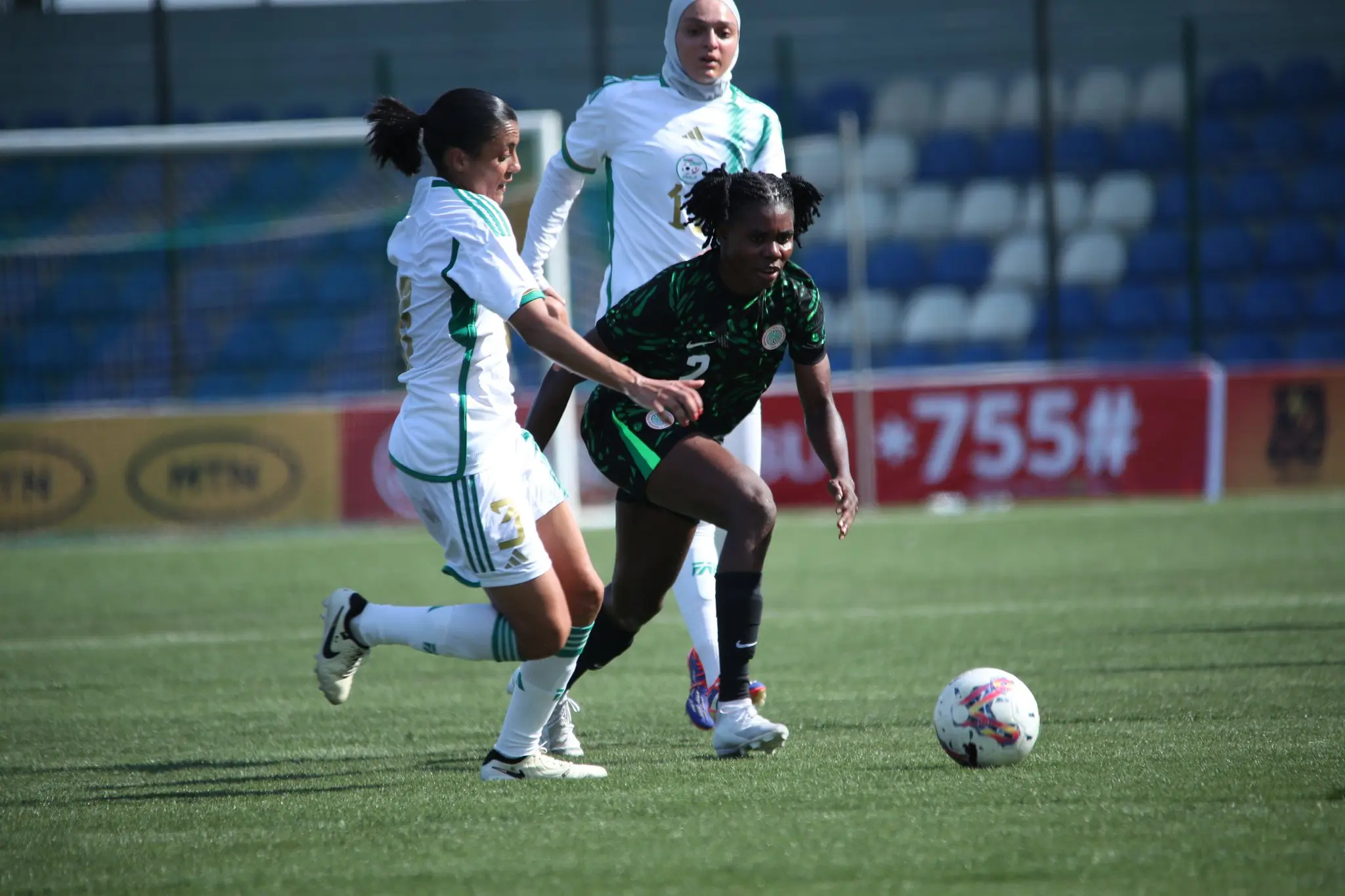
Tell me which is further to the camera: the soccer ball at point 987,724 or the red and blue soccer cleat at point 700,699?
the red and blue soccer cleat at point 700,699

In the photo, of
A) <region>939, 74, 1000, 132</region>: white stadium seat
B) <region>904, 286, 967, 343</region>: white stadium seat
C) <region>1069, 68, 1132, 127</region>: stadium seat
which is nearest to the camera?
<region>904, 286, 967, 343</region>: white stadium seat

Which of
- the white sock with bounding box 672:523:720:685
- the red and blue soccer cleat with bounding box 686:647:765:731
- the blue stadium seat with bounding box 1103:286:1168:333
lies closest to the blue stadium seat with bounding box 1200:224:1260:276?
Answer: the blue stadium seat with bounding box 1103:286:1168:333

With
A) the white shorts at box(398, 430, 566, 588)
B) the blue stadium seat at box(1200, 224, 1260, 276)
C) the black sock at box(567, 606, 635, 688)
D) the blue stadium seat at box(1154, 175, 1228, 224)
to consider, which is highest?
the blue stadium seat at box(1154, 175, 1228, 224)

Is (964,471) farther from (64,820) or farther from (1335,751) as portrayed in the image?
(64,820)

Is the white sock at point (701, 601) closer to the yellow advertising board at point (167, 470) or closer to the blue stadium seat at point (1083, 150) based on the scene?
the yellow advertising board at point (167, 470)

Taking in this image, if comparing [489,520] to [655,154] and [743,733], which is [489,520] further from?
[655,154]

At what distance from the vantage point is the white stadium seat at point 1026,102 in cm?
2016

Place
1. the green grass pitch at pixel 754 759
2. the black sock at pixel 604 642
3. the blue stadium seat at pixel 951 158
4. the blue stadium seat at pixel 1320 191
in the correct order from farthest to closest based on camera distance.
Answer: the blue stadium seat at pixel 951 158
the blue stadium seat at pixel 1320 191
the black sock at pixel 604 642
the green grass pitch at pixel 754 759

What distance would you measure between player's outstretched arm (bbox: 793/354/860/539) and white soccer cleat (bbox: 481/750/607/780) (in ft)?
3.50

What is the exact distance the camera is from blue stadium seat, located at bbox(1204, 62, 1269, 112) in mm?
19438

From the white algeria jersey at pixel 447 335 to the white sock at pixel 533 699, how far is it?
640mm

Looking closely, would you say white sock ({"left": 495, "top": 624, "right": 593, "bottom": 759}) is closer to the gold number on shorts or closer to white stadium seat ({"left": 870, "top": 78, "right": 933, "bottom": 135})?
the gold number on shorts

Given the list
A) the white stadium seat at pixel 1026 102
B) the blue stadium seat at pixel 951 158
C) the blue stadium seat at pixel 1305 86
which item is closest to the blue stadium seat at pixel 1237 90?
the blue stadium seat at pixel 1305 86

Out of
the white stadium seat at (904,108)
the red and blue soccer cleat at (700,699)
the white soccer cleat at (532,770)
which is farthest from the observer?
the white stadium seat at (904,108)
